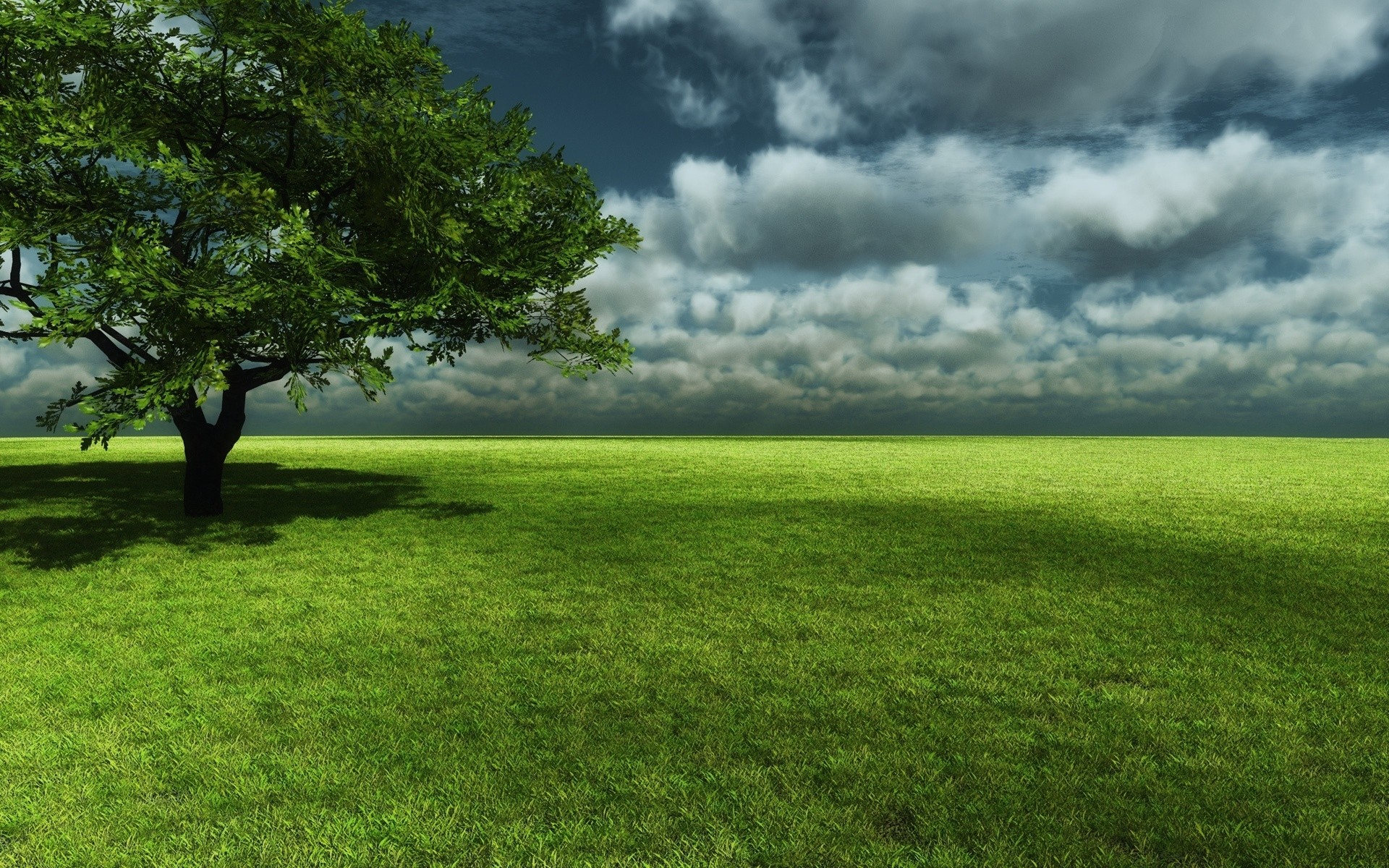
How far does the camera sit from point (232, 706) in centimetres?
813

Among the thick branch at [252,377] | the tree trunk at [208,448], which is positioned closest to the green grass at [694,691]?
the tree trunk at [208,448]

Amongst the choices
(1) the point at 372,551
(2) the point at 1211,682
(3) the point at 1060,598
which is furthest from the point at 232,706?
(3) the point at 1060,598

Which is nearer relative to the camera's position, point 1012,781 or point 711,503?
point 1012,781

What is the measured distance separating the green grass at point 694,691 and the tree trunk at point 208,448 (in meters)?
1.27

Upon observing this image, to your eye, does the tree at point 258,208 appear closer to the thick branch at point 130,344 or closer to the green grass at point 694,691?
the thick branch at point 130,344

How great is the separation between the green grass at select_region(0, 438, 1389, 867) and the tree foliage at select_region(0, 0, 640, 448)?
4353 mm

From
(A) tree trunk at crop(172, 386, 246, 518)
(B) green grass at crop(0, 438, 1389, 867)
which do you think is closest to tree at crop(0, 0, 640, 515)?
(A) tree trunk at crop(172, 386, 246, 518)

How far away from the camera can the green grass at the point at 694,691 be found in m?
5.54

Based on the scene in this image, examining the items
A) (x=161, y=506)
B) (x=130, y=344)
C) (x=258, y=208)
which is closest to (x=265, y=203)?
(x=258, y=208)

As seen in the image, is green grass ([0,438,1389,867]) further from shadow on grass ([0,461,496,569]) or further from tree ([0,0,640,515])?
tree ([0,0,640,515])

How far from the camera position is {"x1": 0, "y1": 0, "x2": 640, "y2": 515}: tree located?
14695 millimetres

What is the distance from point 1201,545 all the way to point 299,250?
19646 millimetres

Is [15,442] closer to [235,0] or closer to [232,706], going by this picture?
[235,0]

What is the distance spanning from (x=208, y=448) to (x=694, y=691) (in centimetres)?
1772
